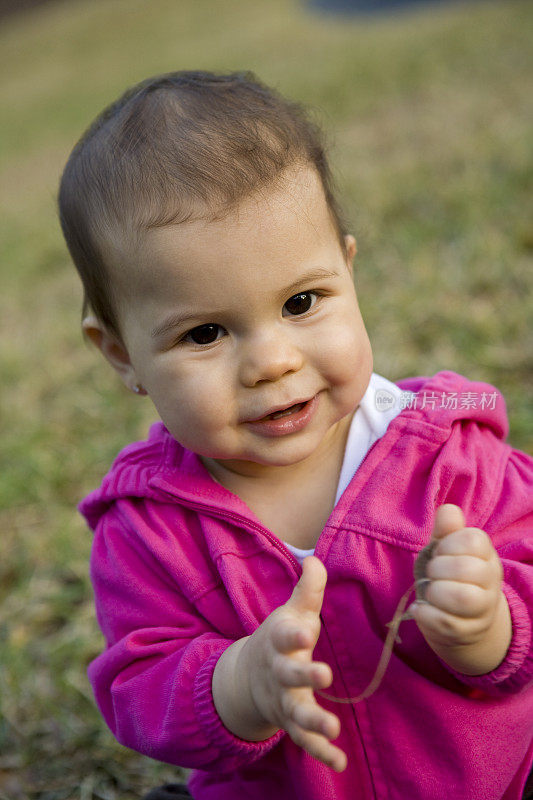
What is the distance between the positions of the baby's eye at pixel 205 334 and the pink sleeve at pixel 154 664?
0.42m

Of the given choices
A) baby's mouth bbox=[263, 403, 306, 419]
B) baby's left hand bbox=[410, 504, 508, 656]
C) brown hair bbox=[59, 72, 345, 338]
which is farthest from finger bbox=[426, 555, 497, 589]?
brown hair bbox=[59, 72, 345, 338]

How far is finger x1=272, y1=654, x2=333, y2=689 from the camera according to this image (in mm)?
980

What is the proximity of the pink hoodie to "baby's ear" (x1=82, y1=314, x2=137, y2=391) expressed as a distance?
215 millimetres

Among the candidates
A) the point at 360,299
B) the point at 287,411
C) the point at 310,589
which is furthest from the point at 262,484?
the point at 360,299

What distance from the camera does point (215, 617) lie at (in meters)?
1.44

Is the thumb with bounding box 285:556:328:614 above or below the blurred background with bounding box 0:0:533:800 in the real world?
above

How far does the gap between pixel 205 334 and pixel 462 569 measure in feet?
1.81

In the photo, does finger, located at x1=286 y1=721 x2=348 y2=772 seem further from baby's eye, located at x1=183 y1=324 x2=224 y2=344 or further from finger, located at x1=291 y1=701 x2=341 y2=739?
baby's eye, located at x1=183 y1=324 x2=224 y2=344

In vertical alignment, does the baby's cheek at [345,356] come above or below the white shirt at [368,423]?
above

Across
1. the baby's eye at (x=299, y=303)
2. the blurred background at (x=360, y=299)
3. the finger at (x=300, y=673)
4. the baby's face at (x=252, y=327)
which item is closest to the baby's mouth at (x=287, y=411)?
the baby's face at (x=252, y=327)

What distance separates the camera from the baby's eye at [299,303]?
1.33 meters

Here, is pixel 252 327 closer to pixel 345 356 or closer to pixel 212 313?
pixel 212 313

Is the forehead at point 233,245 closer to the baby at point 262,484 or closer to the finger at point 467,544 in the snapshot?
the baby at point 262,484

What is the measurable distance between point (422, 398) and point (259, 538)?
1.33 ft
